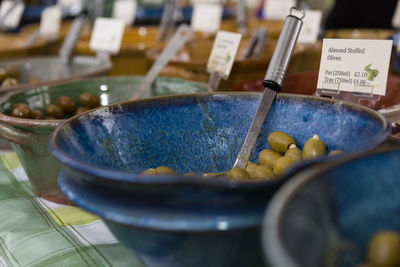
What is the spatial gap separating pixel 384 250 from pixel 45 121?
57 cm

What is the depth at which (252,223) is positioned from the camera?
36 centimetres

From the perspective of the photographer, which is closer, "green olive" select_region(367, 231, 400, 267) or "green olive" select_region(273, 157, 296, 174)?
"green olive" select_region(367, 231, 400, 267)

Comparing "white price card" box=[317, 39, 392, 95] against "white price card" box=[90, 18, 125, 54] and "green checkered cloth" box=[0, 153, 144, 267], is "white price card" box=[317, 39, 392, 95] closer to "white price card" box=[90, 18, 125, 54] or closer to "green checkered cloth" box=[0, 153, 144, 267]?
"green checkered cloth" box=[0, 153, 144, 267]

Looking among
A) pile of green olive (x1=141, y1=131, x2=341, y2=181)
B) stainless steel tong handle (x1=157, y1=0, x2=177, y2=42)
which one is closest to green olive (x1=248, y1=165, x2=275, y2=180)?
pile of green olive (x1=141, y1=131, x2=341, y2=181)

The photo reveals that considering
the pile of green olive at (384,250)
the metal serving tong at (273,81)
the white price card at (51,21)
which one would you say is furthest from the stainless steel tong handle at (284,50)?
the white price card at (51,21)

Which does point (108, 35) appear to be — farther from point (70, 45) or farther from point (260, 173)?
point (260, 173)

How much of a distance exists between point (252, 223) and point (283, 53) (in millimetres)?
342

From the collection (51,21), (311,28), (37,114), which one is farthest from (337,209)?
(51,21)

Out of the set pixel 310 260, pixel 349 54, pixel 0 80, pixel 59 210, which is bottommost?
pixel 59 210

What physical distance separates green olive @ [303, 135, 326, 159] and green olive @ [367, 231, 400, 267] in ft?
0.73

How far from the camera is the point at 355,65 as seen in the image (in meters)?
0.63

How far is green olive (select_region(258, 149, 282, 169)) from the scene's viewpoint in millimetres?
598

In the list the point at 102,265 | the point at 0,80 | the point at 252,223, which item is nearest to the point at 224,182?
the point at 252,223

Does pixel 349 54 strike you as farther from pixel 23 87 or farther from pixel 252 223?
pixel 23 87
